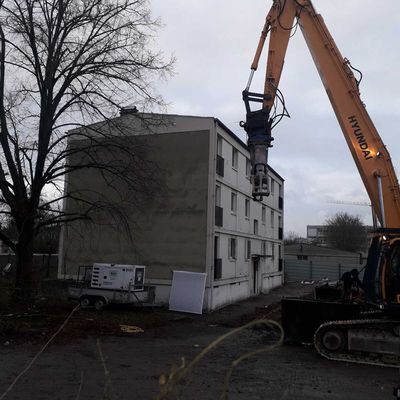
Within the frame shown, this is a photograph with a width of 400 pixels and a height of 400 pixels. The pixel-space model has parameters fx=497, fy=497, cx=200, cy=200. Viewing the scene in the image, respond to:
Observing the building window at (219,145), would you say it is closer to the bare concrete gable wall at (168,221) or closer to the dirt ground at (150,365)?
the bare concrete gable wall at (168,221)

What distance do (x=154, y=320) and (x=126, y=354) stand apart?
748 centimetres

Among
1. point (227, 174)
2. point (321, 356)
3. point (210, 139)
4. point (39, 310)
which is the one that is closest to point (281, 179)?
point (227, 174)

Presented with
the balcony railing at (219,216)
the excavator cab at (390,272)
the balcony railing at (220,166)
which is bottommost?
the excavator cab at (390,272)

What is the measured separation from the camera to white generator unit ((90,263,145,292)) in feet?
71.9

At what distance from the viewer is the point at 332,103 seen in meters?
13.2

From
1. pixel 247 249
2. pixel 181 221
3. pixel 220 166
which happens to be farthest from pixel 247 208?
pixel 181 221

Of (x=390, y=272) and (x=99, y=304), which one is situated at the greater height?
(x=390, y=272)

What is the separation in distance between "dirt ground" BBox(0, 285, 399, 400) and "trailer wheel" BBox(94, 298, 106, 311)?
10.7ft

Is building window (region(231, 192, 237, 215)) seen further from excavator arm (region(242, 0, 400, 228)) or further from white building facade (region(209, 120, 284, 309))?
excavator arm (region(242, 0, 400, 228))

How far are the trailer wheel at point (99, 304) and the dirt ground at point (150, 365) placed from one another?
326 centimetres

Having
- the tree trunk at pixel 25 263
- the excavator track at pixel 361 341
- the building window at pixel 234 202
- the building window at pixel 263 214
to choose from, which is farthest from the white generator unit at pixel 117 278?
the building window at pixel 263 214

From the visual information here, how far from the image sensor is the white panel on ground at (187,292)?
76.4 feet

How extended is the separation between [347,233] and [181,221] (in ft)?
211

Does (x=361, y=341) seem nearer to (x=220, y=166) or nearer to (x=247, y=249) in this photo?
(x=220, y=166)
